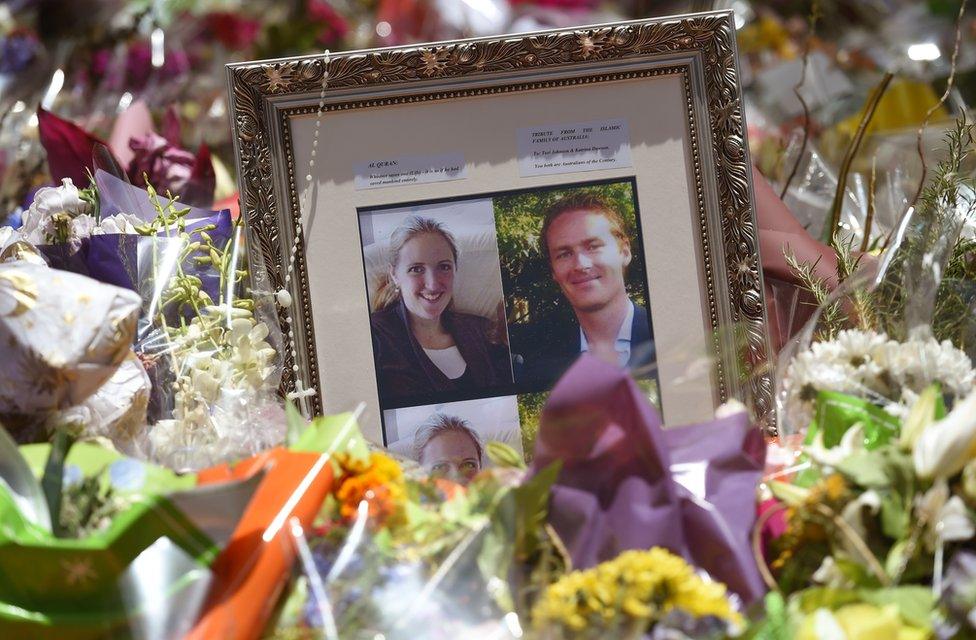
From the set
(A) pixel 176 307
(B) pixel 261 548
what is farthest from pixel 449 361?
(B) pixel 261 548

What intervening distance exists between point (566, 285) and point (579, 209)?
0.27 feet

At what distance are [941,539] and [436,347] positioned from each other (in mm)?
544

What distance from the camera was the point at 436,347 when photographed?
1052mm

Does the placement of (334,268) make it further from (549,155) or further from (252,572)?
(252,572)

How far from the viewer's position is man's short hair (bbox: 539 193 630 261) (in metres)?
1.06

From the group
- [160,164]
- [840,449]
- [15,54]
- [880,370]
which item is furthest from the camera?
[15,54]

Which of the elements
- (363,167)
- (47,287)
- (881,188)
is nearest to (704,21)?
(363,167)

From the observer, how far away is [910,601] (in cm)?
65

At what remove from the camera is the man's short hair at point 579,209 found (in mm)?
1056

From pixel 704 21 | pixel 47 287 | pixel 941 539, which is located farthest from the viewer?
pixel 704 21

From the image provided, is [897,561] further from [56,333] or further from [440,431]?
[56,333]

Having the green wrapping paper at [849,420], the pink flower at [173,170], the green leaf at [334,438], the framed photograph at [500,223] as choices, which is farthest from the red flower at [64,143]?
the green wrapping paper at [849,420]

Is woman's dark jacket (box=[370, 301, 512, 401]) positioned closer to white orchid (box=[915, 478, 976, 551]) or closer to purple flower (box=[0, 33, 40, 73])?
white orchid (box=[915, 478, 976, 551])

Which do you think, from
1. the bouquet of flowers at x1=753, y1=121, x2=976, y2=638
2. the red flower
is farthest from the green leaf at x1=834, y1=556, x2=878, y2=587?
the red flower
